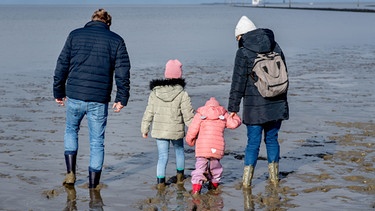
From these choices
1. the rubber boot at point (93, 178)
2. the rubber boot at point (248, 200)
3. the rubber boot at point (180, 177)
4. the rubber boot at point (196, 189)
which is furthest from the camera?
the rubber boot at point (180, 177)

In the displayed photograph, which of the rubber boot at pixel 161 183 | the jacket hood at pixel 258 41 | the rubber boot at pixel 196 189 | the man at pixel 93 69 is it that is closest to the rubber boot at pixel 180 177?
the rubber boot at pixel 161 183

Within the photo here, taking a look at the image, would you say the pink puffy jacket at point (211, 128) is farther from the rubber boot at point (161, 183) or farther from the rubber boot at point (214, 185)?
the rubber boot at point (161, 183)

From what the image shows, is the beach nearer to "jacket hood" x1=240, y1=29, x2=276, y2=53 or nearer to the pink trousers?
the pink trousers

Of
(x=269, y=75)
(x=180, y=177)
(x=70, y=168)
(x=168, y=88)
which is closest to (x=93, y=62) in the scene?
(x=168, y=88)

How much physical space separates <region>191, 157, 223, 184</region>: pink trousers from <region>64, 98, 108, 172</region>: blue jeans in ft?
3.38

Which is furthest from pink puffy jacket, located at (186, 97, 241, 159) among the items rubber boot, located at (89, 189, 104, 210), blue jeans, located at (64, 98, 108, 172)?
rubber boot, located at (89, 189, 104, 210)

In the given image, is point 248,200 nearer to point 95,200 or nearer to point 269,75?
point 269,75

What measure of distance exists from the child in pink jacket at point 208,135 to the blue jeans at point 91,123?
0.93m

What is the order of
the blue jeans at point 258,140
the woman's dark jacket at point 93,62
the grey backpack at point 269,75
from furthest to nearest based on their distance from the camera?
the blue jeans at point 258,140 < the woman's dark jacket at point 93,62 < the grey backpack at point 269,75

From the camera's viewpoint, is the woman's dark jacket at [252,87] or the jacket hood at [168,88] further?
the jacket hood at [168,88]

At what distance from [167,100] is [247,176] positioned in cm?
118

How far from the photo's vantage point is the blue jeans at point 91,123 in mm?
7629

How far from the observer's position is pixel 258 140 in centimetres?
782

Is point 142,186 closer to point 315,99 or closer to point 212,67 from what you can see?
point 315,99
